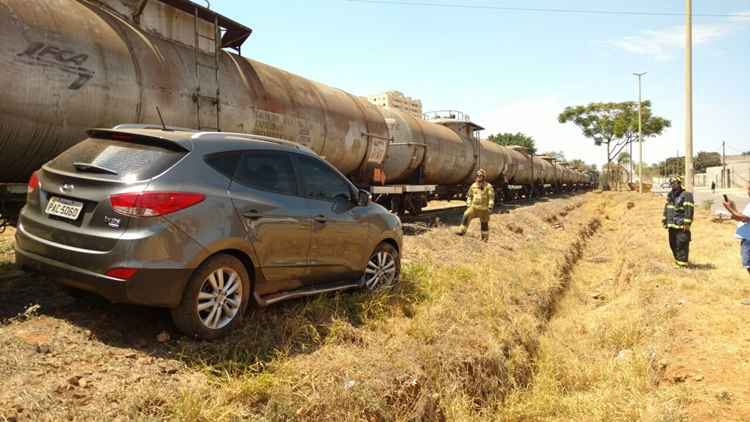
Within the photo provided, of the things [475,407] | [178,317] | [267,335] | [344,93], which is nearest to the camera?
[178,317]

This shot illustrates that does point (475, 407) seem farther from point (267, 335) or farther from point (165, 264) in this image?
point (165, 264)

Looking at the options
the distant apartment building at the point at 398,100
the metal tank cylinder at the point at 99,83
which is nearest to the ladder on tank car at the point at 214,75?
the metal tank cylinder at the point at 99,83

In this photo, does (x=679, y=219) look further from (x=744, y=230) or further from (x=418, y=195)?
(x=418, y=195)

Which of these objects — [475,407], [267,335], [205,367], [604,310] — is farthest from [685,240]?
[205,367]

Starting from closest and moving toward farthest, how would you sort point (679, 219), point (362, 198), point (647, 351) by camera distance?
point (362, 198) < point (647, 351) < point (679, 219)

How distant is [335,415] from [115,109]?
4.36 m

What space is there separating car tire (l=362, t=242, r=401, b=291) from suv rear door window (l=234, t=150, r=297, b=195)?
142cm

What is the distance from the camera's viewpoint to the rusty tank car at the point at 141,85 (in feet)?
16.3

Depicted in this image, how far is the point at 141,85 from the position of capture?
5977mm

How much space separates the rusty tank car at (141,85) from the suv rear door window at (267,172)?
2416mm

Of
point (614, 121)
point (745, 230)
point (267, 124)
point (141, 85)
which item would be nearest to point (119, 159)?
point (141, 85)

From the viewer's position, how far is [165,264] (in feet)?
11.3

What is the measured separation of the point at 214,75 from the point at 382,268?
3811 mm

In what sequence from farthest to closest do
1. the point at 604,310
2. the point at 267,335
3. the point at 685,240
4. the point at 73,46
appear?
the point at 685,240
the point at 604,310
the point at 73,46
the point at 267,335
